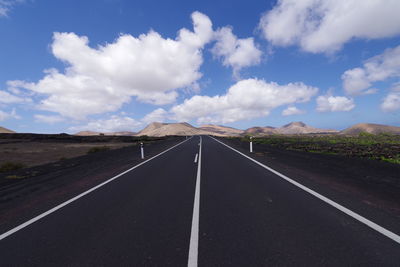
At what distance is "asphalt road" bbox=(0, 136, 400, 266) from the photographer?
2.62 meters

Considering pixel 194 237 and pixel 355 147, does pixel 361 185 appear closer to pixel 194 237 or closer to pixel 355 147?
pixel 194 237

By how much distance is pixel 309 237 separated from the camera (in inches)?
120

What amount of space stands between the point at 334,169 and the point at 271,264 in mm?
7527

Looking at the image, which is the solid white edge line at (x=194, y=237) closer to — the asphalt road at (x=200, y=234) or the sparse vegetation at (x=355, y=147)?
the asphalt road at (x=200, y=234)

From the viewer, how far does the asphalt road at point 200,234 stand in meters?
2.62

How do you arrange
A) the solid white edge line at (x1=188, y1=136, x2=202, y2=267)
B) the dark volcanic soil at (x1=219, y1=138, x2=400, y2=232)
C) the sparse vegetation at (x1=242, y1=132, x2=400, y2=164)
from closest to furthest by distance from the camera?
1. the solid white edge line at (x1=188, y1=136, x2=202, y2=267)
2. the dark volcanic soil at (x1=219, y1=138, x2=400, y2=232)
3. the sparse vegetation at (x1=242, y1=132, x2=400, y2=164)

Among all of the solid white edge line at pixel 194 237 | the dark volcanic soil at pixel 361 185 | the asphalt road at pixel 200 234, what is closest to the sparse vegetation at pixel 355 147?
the dark volcanic soil at pixel 361 185

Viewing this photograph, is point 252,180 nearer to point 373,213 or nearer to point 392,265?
point 373,213

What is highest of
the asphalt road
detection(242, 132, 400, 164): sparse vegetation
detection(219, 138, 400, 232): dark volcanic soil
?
detection(242, 132, 400, 164): sparse vegetation

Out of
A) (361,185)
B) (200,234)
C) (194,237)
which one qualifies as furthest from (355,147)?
(194,237)

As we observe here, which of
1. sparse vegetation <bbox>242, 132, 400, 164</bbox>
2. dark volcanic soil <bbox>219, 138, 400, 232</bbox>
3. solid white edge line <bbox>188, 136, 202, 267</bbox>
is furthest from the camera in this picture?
sparse vegetation <bbox>242, 132, 400, 164</bbox>

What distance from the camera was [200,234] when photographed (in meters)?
3.22

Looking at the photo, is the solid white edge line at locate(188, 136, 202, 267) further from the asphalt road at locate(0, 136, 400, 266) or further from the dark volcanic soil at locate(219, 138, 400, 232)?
the dark volcanic soil at locate(219, 138, 400, 232)

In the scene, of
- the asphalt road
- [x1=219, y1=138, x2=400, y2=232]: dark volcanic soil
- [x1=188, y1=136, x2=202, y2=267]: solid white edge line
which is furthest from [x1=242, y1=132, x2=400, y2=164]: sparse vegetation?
[x1=188, y1=136, x2=202, y2=267]: solid white edge line
